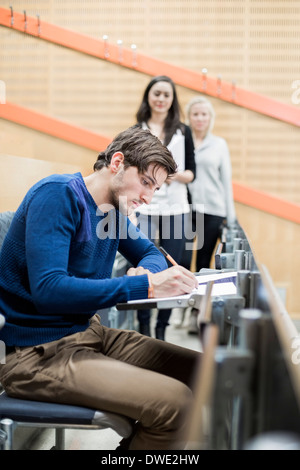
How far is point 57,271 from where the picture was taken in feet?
4.20

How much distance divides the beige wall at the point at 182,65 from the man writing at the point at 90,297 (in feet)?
8.57

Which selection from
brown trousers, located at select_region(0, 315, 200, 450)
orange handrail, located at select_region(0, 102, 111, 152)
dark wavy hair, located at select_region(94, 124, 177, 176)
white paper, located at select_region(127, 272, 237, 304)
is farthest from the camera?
orange handrail, located at select_region(0, 102, 111, 152)

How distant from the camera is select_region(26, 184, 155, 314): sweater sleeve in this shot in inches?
50.1

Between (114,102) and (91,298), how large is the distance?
313cm

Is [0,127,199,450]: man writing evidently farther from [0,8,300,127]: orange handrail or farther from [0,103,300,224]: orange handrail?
[0,8,300,127]: orange handrail

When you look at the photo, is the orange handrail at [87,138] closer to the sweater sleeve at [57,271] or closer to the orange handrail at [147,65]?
the orange handrail at [147,65]

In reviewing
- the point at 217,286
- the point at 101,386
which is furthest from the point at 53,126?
the point at 101,386

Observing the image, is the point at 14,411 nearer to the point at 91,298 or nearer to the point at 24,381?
the point at 24,381

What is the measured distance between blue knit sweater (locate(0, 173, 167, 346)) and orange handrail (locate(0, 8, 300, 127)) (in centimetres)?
292

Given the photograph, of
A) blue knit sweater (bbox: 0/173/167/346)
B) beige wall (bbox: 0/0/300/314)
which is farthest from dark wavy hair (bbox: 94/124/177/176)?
beige wall (bbox: 0/0/300/314)

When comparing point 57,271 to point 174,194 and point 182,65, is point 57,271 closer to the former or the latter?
point 174,194

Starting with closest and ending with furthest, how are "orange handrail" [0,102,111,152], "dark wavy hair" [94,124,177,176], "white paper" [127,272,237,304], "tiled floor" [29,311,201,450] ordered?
"white paper" [127,272,237,304], "dark wavy hair" [94,124,177,176], "tiled floor" [29,311,201,450], "orange handrail" [0,102,111,152]
